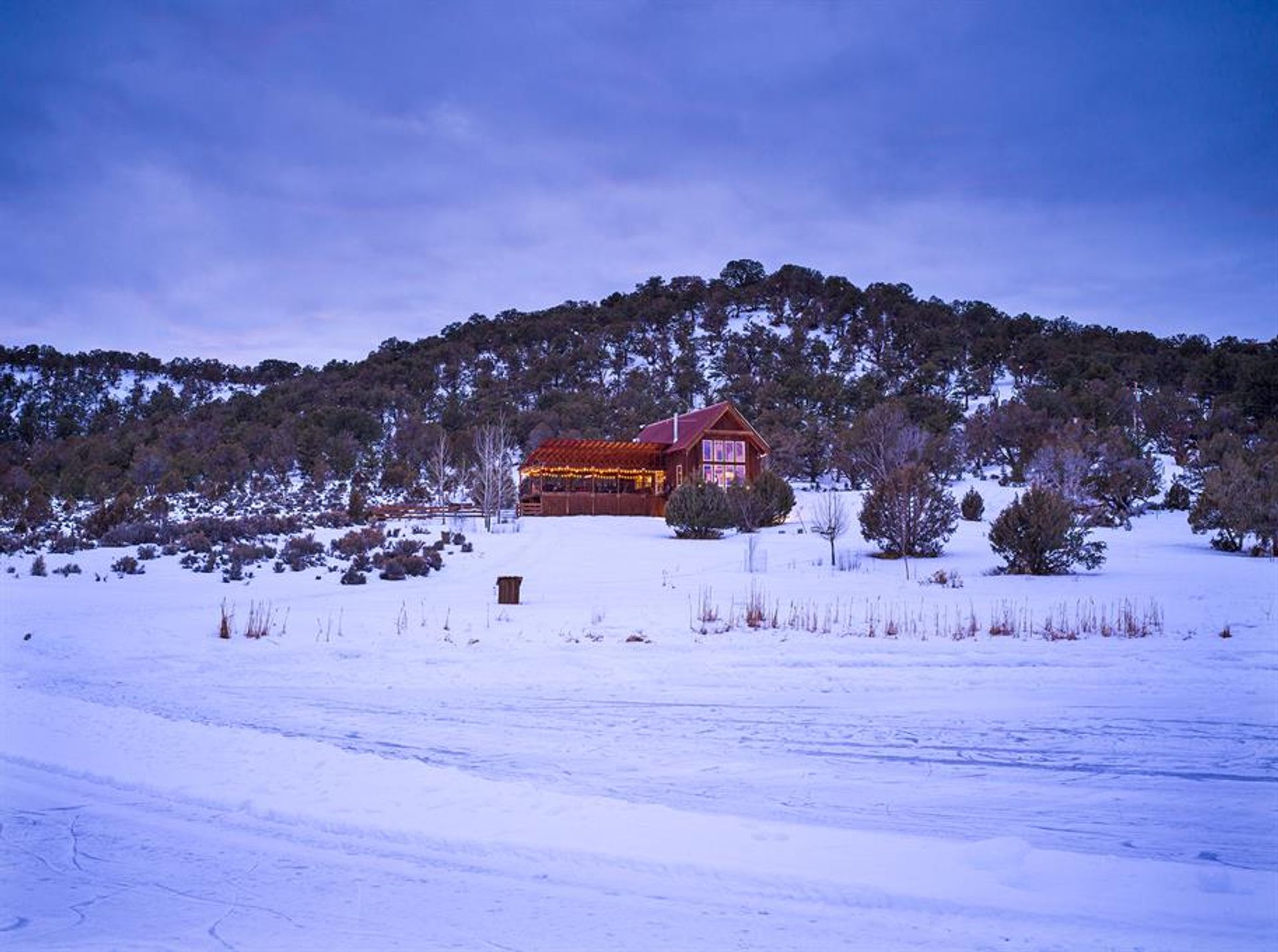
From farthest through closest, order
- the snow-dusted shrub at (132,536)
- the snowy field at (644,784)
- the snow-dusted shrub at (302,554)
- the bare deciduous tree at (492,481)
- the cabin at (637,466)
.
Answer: the cabin at (637,466), the bare deciduous tree at (492,481), the snow-dusted shrub at (132,536), the snow-dusted shrub at (302,554), the snowy field at (644,784)

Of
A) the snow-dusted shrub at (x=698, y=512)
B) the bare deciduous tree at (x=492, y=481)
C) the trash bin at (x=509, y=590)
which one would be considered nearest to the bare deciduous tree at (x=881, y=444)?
the snow-dusted shrub at (x=698, y=512)

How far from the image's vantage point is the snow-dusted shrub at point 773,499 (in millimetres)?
34719

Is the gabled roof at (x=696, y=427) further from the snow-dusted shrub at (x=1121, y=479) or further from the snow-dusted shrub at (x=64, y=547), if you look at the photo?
the snow-dusted shrub at (x=64, y=547)

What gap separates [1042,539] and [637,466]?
28.0 meters

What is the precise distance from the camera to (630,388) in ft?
250

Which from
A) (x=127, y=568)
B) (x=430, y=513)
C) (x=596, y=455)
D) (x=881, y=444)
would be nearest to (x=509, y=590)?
(x=127, y=568)

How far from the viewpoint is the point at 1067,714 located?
7.68 meters

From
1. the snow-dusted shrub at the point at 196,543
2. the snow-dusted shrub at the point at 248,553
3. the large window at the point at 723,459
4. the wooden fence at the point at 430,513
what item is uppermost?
the large window at the point at 723,459

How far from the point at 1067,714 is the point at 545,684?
5.07 meters

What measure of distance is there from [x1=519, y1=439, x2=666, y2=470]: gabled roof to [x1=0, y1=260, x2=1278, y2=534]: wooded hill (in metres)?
8.88

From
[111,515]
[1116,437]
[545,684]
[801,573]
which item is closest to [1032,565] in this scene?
[801,573]

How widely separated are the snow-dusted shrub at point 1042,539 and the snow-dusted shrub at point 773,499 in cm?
1449

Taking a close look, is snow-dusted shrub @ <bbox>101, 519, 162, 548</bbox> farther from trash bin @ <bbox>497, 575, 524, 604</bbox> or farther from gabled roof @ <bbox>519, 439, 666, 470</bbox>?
gabled roof @ <bbox>519, 439, 666, 470</bbox>

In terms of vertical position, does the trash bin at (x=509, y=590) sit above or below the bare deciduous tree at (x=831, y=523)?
below
